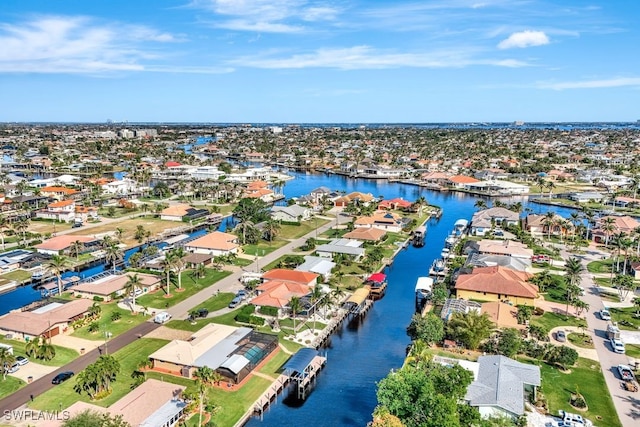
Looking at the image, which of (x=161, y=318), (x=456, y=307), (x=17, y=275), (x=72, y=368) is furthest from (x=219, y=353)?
(x=17, y=275)

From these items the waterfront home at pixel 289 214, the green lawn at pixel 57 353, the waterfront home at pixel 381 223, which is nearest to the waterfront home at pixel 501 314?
the waterfront home at pixel 381 223

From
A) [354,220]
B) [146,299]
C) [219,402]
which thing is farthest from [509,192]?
[219,402]

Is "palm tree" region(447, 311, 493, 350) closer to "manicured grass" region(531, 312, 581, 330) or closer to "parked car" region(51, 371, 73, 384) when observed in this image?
"manicured grass" region(531, 312, 581, 330)

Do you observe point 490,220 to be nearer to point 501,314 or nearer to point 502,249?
point 502,249

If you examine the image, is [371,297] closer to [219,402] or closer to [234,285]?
[234,285]

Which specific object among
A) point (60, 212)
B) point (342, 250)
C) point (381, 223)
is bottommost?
point (342, 250)

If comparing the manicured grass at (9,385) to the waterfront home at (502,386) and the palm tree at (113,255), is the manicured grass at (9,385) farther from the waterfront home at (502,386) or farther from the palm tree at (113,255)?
the waterfront home at (502,386)

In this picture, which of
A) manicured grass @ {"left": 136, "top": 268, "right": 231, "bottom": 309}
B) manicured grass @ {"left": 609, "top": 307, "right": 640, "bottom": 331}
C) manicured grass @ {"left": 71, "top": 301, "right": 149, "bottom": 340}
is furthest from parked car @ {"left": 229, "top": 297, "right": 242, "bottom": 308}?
manicured grass @ {"left": 609, "top": 307, "right": 640, "bottom": 331}
